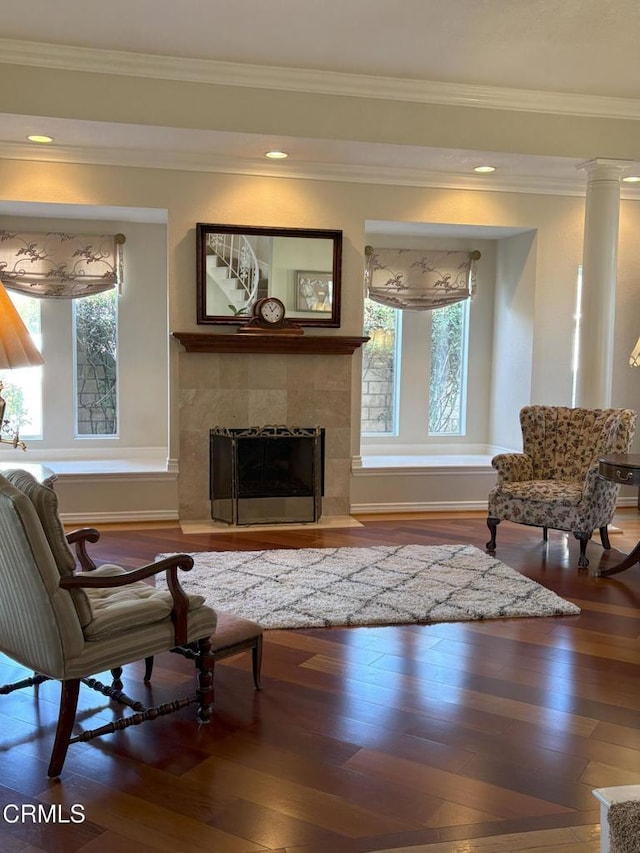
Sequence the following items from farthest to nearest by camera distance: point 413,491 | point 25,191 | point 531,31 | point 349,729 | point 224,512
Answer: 1. point 413,491
2. point 224,512
3. point 25,191
4. point 531,31
5. point 349,729

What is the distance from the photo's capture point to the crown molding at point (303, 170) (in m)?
5.83

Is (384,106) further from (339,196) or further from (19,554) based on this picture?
(19,554)

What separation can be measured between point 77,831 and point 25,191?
4961 millimetres

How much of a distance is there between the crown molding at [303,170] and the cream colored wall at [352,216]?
2.0 inches

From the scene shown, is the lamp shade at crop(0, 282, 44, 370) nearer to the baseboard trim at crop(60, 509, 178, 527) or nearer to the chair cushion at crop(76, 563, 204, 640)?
the chair cushion at crop(76, 563, 204, 640)

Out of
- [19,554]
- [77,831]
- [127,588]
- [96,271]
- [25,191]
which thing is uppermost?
[25,191]

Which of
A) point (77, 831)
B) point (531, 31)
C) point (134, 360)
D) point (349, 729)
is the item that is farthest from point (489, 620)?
point (134, 360)

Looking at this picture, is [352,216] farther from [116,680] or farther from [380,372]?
[116,680]

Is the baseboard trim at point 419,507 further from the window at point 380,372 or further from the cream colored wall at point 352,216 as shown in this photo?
the window at point 380,372

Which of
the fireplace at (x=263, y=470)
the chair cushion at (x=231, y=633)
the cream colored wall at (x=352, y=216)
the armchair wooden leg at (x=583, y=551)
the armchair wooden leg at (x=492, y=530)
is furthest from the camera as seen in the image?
the fireplace at (x=263, y=470)

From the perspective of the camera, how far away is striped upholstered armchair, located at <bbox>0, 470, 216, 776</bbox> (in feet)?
7.97

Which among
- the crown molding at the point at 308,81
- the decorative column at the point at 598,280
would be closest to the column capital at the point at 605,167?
the decorative column at the point at 598,280

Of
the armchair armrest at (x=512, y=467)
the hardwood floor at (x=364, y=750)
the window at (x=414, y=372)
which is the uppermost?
the window at (x=414, y=372)

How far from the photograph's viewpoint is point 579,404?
236 inches
